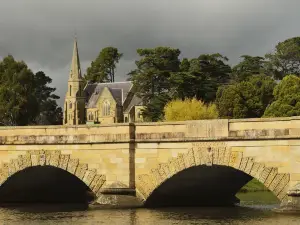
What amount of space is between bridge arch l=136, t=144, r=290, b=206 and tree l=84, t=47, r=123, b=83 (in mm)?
81214

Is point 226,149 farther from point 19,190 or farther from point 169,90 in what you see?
point 169,90

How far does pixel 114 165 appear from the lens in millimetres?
33531

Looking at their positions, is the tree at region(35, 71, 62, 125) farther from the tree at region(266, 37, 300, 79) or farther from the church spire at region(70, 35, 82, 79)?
the tree at region(266, 37, 300, 79)

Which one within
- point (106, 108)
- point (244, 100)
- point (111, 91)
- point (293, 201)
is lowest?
point (293, 201)

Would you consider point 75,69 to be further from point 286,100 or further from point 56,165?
point 56,165

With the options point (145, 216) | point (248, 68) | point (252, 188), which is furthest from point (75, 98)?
point (145, 216)

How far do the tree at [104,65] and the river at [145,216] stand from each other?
77.3 metres

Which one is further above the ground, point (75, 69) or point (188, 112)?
point (75, 69)

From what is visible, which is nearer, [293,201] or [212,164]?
[293,201]

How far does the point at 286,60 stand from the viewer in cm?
9369

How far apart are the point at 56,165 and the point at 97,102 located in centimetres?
7430

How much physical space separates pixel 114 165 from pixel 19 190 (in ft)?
26.8

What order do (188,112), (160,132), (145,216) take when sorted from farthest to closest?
(188,112) → (160,132) → (145,216)

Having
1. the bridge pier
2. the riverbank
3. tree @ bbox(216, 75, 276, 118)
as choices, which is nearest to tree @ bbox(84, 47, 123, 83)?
tree @ bbox(216, 75, 276, 118)
